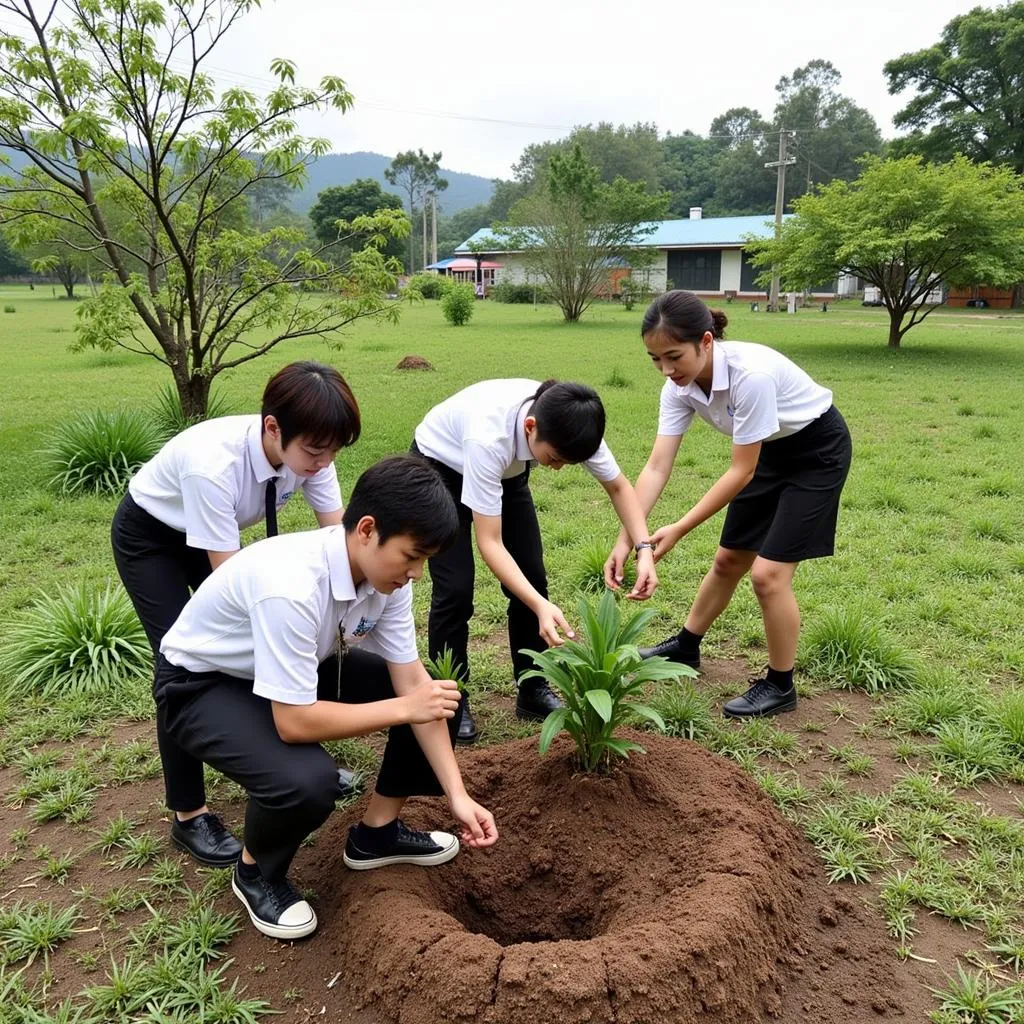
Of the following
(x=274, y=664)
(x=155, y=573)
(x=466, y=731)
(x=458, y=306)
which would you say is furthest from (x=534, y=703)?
(x=458, y=306)

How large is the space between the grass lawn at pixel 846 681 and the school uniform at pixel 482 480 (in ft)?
1.70

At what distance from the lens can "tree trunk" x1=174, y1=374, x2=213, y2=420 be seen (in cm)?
827

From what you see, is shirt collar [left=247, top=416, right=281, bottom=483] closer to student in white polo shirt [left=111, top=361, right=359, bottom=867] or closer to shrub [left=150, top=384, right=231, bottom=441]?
student in white polo shirt [left=111, top=361, right=359, bottom=867]

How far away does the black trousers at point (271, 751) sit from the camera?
219cm

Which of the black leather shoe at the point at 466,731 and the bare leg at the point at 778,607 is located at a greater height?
the bare leg at the point at 778,607

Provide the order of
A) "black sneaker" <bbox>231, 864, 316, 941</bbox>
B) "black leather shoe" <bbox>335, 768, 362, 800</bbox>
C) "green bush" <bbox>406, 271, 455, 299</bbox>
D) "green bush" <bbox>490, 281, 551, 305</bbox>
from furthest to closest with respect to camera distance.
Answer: "green bush" <bbox>490, 281, 551, 305</bbox>, "green bush" <bbox>406, 271, 455, 299</bbox>, "black leather shoe" <bbox>335, 768, 362, 800</bbox>, "black sneaker" <bbox>231, 864, 316, 941</bbox>

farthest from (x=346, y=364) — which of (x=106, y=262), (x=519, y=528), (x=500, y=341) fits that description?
(x=519, y=528)

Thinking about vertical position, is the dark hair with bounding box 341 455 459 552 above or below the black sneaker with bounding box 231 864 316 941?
above

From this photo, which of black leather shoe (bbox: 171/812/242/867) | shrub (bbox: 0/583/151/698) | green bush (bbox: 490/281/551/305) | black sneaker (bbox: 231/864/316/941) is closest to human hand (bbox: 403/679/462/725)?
black sneaker (bbox: 231/864/316/941)

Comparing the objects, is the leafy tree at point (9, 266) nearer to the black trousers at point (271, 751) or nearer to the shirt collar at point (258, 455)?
the shirt collar at point (258, 455)

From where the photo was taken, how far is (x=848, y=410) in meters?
10.1

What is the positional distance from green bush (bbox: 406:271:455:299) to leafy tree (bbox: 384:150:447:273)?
28666 millimetres

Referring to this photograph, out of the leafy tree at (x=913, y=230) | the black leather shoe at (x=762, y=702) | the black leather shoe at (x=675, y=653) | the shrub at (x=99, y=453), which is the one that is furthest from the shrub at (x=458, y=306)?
the black leather shoe at (x=762, y=702)

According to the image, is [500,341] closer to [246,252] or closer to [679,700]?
[246,252]
